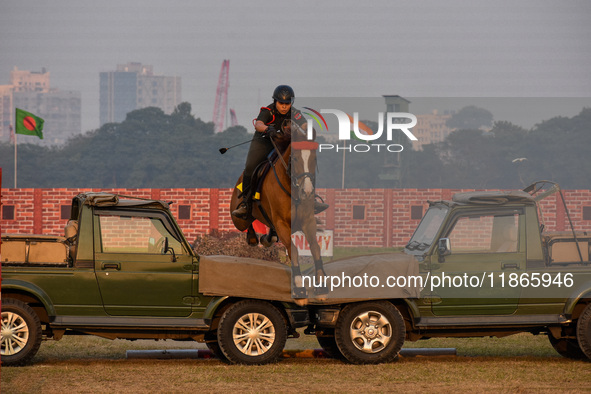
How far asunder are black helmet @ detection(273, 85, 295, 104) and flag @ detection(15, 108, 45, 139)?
4151 cm

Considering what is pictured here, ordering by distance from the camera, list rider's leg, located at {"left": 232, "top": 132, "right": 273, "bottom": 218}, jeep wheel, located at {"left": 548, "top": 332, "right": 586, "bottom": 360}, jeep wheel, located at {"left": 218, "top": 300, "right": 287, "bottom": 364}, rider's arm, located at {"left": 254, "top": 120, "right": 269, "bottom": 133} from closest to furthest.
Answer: jeep wheel, located at {"left": 218, "top": 300, "right": 287, "bottom": 364} → rider's arm, located at {"left": 254, "top": 120, "right": 269, "bottom": 133} → jeep wheel, located at {"left": 548, "top": 332, "right": 586, "bottom": 360} → rider's leg, located at {"left": 232, "top": 132, "right": 273, "bottom": 218}

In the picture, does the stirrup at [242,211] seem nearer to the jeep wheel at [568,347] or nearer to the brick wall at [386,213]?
the brick wall at [386,213]

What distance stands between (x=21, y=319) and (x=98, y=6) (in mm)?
136415

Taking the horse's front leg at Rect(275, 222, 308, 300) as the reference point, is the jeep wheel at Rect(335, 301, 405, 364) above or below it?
below

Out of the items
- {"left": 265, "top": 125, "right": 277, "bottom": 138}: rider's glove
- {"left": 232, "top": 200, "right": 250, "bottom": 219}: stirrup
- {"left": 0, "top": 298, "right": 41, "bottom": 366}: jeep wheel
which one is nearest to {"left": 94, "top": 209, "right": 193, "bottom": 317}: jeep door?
{"left": 0, "top": 298, "right": 41, "bottom": 366}: jeep wheel

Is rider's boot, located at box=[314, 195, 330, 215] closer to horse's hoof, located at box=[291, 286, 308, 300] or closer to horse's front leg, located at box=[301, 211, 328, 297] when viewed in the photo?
horse's front leg, located at box=[301, 211, 328, 297]

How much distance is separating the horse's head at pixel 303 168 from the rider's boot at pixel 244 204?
1.54 m

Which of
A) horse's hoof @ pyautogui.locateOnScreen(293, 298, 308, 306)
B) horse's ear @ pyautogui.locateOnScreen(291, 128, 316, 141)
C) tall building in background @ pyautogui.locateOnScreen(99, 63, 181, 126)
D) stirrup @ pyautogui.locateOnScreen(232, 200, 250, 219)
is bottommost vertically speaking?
horse's hoof @ pyautogui.locateOnScreen(293, 298, 308, 306)

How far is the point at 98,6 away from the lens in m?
140

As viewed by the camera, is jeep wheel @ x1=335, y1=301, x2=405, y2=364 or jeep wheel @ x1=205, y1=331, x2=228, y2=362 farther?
jeep wheel @ x1=205, y1=331, x2=228, y2=362

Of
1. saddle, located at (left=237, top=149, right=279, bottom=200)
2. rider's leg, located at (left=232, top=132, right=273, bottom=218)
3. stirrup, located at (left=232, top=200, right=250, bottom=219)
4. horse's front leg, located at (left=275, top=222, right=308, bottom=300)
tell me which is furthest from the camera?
stirrup, located at (left=232, top=200, right=250, bottom=219)

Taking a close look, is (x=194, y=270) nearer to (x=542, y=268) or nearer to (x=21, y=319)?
(x=21, y=319)

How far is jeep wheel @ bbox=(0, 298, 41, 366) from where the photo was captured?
10.5m

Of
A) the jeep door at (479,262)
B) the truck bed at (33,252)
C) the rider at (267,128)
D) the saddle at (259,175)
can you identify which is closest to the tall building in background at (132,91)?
the rider at (267,128)
